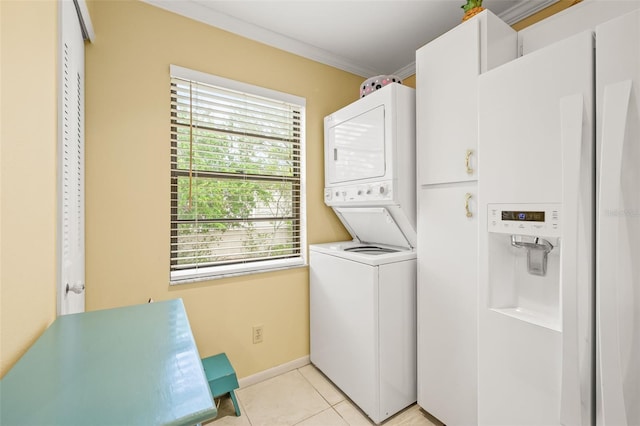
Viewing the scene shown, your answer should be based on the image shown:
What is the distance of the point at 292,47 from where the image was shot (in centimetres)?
236

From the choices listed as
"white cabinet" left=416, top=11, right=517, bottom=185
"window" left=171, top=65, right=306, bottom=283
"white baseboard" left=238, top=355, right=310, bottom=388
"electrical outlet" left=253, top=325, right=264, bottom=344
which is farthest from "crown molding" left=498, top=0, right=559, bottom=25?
"white baseboard" left=238, top=355, right=310, bottom=388

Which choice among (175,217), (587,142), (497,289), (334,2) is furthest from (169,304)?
(334,2)

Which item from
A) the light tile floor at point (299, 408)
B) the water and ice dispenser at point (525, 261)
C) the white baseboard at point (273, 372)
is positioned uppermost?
the water and ice dispenser at point (525, 261)

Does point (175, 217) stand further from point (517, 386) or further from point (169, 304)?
point (517, 386)

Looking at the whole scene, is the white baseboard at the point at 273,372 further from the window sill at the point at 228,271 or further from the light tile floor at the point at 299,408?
the window sill at the point at 228,271

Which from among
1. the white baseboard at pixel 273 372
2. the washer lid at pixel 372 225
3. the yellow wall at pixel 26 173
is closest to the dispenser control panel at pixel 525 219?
the washer lid at pixel 372 225

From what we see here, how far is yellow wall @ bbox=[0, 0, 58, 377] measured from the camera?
2.31ft

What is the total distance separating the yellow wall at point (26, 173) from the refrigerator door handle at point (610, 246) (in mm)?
1620

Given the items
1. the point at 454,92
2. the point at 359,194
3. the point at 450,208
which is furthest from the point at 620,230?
the point at 359,194

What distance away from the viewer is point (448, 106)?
162 centimetres

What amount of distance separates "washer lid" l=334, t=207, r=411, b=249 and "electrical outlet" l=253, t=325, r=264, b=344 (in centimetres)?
113

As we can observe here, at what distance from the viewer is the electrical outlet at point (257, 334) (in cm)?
220

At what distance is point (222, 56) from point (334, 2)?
2.89ft

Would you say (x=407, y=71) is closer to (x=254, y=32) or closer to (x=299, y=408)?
(x=254, y=32)
